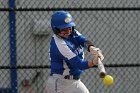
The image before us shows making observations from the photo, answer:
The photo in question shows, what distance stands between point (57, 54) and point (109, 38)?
2.24m

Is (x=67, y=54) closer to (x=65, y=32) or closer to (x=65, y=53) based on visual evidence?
(x=65, y=53)

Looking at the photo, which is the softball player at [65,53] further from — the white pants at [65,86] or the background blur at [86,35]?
the background blur at [86,35]

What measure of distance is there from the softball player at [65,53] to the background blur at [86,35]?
4.88 feet

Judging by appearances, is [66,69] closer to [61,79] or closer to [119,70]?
[61,79]

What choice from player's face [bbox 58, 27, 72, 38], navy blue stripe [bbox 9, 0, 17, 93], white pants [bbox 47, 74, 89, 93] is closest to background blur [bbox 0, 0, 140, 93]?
navy blue stripe [bbox 9, 0, 17, 93]

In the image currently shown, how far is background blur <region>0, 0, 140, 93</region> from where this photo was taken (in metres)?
7.20

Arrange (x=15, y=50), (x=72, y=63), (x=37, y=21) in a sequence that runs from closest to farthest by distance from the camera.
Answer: (x=72, y=63) < (x=15, y=50) < (x=37, y=21)

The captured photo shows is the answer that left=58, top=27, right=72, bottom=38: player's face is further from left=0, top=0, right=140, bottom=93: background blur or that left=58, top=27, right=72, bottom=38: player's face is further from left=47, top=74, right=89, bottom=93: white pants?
left=0, top=0, right=140, bottom=93: background blur

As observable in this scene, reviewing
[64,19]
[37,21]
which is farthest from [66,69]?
[37,21]

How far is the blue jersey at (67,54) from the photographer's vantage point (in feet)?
17.0

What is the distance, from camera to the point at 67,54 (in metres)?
5.21

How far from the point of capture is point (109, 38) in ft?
24.5

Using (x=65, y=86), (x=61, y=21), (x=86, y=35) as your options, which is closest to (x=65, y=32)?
(x=61, y=21)

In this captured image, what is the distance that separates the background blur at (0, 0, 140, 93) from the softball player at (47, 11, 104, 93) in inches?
58.6
